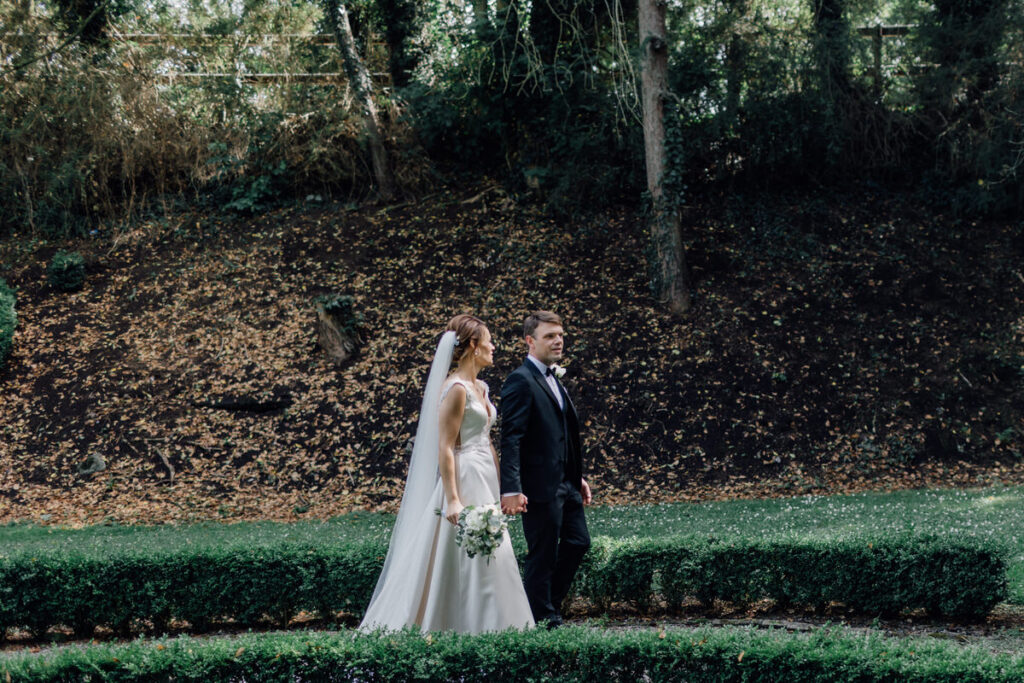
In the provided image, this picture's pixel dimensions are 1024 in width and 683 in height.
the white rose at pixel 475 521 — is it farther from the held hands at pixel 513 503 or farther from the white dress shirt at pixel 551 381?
the white dress shirt at pixel 551 381

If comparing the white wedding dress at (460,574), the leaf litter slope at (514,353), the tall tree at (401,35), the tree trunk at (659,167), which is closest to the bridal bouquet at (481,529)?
the white wedding dress at (460,574)

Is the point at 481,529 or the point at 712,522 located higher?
the point at 481,529

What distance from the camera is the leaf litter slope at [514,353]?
1204cm

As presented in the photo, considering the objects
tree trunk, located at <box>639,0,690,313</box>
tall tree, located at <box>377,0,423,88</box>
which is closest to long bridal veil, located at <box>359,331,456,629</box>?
tree trunk, located at <box>639,0,690,313</box>

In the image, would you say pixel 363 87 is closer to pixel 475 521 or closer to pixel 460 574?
pixel 460 574

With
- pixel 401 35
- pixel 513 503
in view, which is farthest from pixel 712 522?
pixel 401 35

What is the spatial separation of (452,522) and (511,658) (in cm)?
92

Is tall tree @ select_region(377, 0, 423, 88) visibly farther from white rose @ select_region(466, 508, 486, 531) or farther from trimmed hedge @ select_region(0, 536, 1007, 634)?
white rose @ select_region(466, 508, 486, 531)

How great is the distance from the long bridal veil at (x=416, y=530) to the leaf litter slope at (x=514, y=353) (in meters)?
6.49

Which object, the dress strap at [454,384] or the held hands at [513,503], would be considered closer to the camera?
the held hands at [513,503]

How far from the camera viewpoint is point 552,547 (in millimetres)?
5059

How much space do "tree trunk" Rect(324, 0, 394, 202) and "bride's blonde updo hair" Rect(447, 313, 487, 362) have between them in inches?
544

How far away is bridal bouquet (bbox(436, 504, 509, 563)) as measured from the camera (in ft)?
15.0

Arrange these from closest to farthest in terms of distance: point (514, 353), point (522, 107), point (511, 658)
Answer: point (511, 658)
point (514, 353)
point (522, 107)
